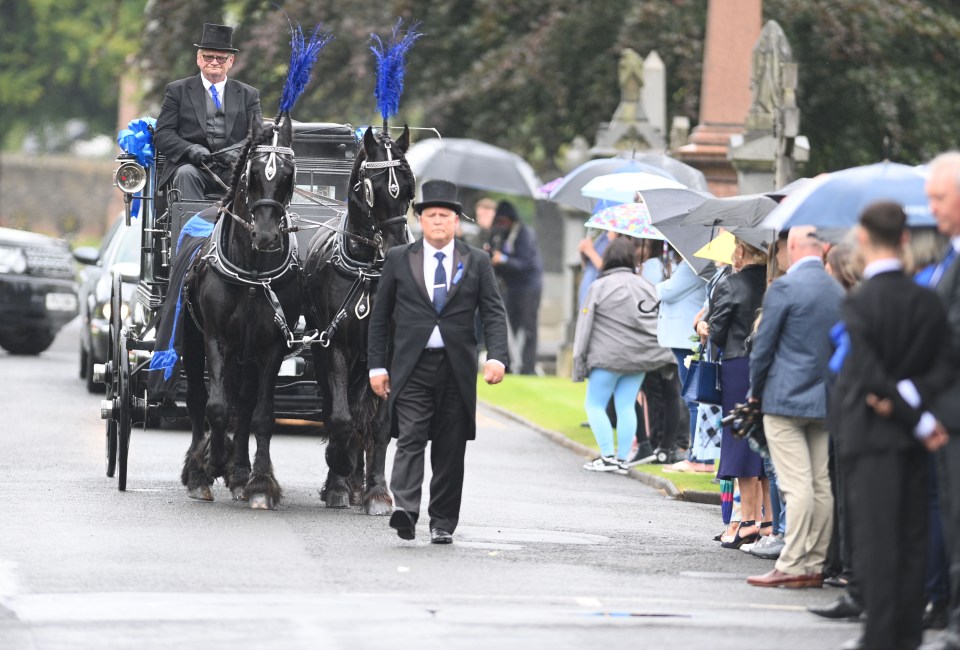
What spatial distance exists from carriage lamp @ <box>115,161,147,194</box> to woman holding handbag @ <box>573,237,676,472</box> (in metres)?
4.35

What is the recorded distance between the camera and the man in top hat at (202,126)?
13695 millimetres

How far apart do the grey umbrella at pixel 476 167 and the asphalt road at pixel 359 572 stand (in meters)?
12.5

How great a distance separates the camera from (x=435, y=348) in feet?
A: 37.6

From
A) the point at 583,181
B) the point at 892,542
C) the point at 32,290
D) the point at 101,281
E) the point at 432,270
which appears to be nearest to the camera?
the point at 892,542

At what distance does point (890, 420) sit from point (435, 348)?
3997 mm

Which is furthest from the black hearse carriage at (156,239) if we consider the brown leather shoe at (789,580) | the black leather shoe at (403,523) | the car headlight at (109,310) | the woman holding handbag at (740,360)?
the brown leather shoe at (789,580)

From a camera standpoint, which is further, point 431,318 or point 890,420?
point 431,318

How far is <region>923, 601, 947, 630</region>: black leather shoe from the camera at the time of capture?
8.98 m

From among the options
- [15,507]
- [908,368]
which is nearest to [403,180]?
[15,507]

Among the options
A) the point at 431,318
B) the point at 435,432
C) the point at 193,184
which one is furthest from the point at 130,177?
the point at 435,432

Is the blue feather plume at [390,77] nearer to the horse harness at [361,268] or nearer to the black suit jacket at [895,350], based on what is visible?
the horse harness at [361,268]

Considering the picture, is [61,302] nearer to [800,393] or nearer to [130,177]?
[130,177]

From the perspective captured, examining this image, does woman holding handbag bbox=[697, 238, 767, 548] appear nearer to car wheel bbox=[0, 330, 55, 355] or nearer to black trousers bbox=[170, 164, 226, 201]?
black trousers bbox=[170, 164, 226, 201]

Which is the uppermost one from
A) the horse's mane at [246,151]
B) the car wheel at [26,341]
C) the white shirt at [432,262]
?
the horse's mane at [246,151]
